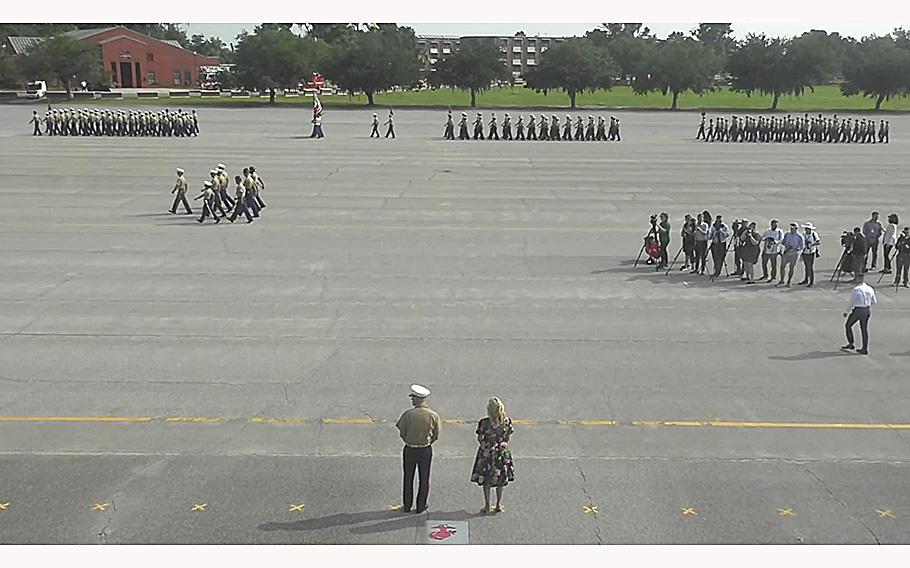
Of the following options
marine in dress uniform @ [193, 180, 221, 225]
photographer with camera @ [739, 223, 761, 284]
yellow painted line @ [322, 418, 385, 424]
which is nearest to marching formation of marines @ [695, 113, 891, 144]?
marine in dress uniform @ [193, 180, 221, 225]

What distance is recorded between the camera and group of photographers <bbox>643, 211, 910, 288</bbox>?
18000 mm

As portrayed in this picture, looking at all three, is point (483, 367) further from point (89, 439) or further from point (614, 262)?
point (614, 262)

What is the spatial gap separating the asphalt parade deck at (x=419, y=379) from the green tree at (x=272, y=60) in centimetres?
5540

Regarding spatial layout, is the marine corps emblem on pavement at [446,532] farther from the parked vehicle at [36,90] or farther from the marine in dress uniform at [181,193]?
the parked vehicle at [36,90]

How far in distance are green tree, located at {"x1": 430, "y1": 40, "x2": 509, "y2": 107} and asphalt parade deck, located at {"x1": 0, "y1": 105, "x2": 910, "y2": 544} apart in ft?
176

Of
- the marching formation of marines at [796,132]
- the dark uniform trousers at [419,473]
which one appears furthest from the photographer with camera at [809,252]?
the marching formation of marines at [796,132]

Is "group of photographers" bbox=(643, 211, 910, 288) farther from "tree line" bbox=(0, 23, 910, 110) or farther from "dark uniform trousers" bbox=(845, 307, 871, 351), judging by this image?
"tree line" bbox=(0, 23, 910, 110)

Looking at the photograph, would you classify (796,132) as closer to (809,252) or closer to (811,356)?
(809,252)

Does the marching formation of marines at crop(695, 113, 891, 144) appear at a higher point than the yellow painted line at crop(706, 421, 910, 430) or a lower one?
higher

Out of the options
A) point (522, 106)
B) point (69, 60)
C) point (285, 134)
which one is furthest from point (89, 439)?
point (69, 60)

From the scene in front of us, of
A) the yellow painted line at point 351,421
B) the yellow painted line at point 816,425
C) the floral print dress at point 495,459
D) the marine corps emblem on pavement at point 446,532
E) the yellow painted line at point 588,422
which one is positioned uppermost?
the floral print dress at point 495,459

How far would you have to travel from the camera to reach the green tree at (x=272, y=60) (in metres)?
80.1

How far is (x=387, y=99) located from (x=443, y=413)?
283 ft

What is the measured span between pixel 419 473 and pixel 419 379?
3997 millimetres
